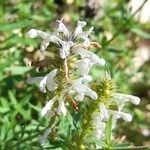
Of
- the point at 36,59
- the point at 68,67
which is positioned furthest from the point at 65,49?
the point at 36,59

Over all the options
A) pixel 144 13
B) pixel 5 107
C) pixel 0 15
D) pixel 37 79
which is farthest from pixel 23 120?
pixel 144 13

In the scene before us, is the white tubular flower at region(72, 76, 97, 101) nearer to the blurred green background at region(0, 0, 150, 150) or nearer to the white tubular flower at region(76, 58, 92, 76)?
the white tubular flower at region(76, 58, 92, 76)

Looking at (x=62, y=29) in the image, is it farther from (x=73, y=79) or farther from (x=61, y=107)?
(x=61, y=107)

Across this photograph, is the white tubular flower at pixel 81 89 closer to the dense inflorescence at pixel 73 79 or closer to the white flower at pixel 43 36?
the dense inflorescence at pixel 73 79

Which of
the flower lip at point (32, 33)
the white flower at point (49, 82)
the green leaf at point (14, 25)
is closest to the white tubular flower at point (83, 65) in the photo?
the white flower at point (49, 82)

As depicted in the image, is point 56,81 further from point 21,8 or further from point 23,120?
point 21,8
